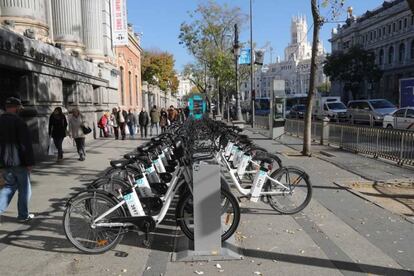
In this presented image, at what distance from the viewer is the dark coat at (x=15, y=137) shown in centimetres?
572

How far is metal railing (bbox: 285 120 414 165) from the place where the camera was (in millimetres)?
10320

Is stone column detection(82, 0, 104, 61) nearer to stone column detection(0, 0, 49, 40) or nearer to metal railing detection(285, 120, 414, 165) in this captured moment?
stone column detection(0, 0, 49, 40)

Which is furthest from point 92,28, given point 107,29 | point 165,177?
point 165,177

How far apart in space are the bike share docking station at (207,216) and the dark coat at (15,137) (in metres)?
2.69

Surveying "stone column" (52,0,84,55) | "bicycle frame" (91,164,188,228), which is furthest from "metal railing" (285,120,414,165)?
"stone column" (52,0,84,55)

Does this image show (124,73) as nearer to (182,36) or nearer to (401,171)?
(182,36)

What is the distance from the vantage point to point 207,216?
457cm

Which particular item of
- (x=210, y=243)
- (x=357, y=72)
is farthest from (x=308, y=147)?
(x=357, y=72)

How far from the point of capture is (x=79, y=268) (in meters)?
4.41

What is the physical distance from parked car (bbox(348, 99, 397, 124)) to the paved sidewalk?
70.8 ft

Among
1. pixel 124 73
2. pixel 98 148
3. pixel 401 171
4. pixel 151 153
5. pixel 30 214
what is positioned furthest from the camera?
pixel 124 73

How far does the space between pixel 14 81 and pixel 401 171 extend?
417 inches

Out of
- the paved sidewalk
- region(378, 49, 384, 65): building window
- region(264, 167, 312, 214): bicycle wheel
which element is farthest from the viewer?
region(378, 49, 384, 65): building window

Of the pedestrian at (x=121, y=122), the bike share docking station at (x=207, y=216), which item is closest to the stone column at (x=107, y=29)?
the pedestrian at (x=121, y=122)
